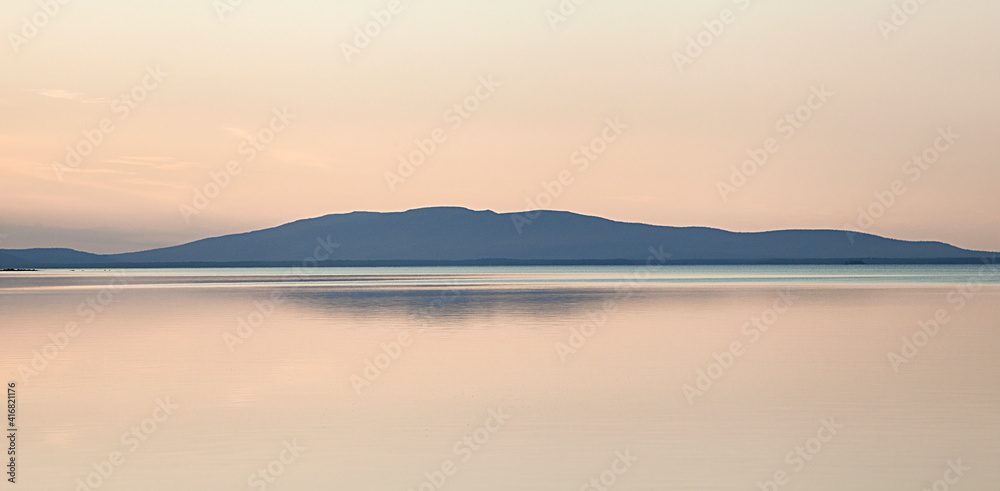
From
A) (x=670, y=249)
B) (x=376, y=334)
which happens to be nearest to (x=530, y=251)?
(x=670, y=249)

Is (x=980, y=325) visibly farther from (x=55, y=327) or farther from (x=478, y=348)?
(x=55, y=327)

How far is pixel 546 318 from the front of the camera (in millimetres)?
23469

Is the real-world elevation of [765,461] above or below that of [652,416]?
below

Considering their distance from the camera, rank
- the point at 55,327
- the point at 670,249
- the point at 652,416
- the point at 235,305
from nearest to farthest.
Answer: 1. the point at 652,416
2. the point at 55,327
3. the point at 235,305
4. the point at 670,249

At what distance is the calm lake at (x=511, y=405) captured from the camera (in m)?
8.33

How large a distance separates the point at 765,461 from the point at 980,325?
14.1 metres

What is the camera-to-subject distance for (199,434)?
9.95 meters

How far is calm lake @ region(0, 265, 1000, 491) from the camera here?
8328 mm

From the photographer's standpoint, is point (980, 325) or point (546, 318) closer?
point (980, 325)

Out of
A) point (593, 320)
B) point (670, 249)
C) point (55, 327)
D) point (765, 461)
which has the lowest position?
point (765, 461)

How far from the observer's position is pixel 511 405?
36.8 feet

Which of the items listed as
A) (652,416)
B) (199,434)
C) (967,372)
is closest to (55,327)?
(199,434)

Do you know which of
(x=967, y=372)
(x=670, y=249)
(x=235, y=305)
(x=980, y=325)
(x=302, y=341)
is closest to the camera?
(x=967, y=372)

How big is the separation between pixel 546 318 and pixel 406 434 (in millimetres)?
13776
